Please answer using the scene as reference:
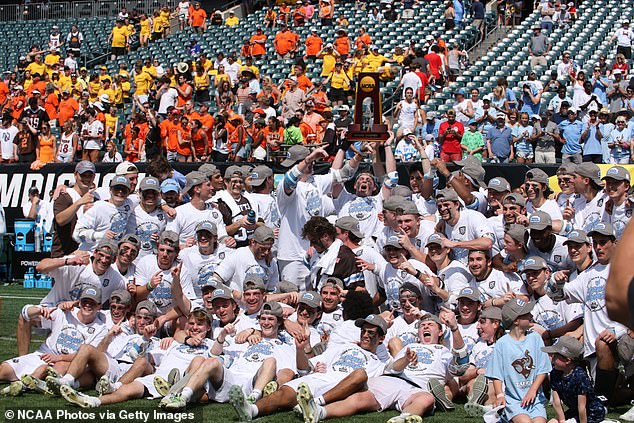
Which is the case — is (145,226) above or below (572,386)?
above

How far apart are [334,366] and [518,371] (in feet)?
5.73

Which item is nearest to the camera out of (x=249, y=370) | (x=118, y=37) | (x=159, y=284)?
(x=249, y=370)

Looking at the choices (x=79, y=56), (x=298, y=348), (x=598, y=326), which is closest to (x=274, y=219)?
(x=298, y=348)

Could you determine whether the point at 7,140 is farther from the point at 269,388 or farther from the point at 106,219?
the point at 269,388

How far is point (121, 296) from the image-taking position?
8.80 m

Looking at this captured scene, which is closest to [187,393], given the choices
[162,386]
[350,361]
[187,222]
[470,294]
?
[162,386]

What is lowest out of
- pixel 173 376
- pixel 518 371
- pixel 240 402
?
pixel 173 376

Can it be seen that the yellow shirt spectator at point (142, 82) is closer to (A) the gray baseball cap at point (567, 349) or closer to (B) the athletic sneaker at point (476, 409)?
(B) the athletic sneaker at point (476, 409)

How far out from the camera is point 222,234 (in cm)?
1008

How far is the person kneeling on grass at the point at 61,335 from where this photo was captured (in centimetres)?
844

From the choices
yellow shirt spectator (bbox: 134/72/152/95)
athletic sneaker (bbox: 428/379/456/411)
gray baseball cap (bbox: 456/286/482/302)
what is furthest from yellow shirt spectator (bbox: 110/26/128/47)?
athletic sneaker (bbox: 428/379/456/411)

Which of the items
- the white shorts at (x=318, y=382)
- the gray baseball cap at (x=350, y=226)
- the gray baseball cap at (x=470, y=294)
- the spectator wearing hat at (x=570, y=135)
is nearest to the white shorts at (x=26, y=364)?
the white shorts at (x=318, y=382)

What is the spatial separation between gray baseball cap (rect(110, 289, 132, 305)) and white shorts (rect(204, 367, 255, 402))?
1.24 meters

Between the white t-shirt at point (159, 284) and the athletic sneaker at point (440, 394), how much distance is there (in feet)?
8.92
